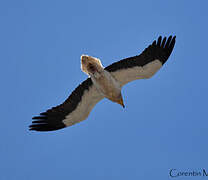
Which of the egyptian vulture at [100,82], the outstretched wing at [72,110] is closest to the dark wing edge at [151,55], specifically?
the egyptian vulture at [100,82]

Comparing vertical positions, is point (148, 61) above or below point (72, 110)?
above

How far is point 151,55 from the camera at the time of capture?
9.77 metres

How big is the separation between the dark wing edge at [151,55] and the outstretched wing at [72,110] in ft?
2.95

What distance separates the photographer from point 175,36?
9859mm

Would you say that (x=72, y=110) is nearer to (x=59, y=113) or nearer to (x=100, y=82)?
(x=59, y=113)

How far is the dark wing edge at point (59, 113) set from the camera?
1025 cm

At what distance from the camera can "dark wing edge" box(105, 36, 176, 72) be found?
31.9 feet

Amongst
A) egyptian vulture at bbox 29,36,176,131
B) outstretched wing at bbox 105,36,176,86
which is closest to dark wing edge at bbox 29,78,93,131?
egyptian vulture at bbox 29,36,176,131

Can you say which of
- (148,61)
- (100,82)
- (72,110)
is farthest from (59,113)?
(148,61)

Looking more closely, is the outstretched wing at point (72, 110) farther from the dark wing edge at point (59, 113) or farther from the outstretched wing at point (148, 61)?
the outstretched wing at point (148, 61)

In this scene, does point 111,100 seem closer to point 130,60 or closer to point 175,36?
point 130,60

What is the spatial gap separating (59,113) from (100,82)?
1.44 meters

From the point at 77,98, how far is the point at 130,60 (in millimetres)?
1739

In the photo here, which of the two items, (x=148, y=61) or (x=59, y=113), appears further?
(x=59, y=113)
